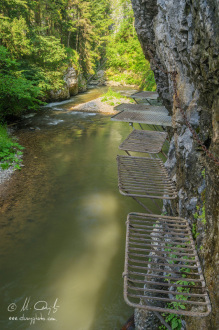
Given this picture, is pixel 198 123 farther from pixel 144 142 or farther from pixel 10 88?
pixel 10 88

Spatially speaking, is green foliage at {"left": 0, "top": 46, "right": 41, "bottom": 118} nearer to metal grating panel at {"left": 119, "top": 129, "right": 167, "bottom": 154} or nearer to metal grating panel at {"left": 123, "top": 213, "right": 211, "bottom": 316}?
metal grating panel at {"left": 119, "top": 129, "right": 167, "bottom": 154}

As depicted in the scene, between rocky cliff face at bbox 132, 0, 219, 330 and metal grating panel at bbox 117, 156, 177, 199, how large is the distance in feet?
0.95

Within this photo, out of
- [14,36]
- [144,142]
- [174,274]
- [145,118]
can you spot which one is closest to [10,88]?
[14,36]

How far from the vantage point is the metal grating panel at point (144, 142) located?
253 inches

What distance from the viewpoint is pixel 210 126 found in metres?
3.62

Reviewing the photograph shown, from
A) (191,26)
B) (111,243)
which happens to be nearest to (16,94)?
(111,243)

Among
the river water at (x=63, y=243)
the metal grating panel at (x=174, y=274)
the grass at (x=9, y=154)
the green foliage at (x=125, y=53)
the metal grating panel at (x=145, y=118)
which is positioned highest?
the green foliage at (x=125, y=53)

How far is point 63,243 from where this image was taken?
24.5 feet

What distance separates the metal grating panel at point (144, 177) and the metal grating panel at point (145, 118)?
2.77 m

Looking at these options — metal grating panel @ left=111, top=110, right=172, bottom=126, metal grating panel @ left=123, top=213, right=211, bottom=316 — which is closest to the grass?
metal grating panel @ left=111, top=110, right=172, bottom=126

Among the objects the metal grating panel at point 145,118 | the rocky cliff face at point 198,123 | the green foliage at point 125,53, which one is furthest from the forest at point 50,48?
the rocky cliff face at point 198,123

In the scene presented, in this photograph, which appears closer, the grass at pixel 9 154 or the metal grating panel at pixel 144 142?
the metal grating panel at pixel 144 142

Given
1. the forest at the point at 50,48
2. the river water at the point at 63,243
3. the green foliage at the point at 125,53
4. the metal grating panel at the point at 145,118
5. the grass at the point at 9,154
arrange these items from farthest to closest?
the green foliage at the point at 125,53 < the forest at the point at 50,48 < the grass at the point at 9,154 < the metal grating panel at the point at 145,118 < the river water at the point at 63,243

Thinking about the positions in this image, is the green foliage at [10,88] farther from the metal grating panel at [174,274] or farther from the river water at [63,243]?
the metal grating panel at [174,274]
